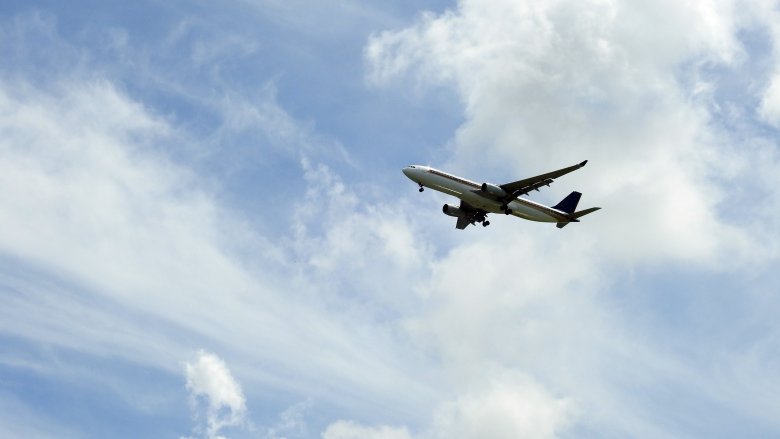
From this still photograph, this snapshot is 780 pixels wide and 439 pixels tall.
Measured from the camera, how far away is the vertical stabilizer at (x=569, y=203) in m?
132

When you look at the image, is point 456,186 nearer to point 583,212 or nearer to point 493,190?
point 493,190

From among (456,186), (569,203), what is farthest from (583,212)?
(456,186)

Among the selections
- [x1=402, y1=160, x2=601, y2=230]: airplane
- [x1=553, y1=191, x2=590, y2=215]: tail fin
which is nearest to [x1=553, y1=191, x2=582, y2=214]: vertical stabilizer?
[x1=553, y1=191, x2=590, y2=215]: tail fin

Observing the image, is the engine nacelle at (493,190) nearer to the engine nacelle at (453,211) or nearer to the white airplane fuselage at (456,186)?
the white airplane fuselage at (456,186)

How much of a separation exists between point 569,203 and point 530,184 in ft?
68.2

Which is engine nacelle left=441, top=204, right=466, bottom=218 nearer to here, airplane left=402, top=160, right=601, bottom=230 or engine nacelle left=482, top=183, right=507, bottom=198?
airplane left=402, top=160, right=601, bottom=230

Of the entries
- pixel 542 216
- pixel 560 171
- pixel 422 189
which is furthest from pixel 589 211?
pixel 422 189

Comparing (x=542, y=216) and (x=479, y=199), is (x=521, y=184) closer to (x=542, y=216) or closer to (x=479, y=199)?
(x=479, y=199)

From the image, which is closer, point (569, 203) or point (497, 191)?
point (497, 191)

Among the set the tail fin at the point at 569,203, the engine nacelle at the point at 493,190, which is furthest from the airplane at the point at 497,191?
the tail fin at the point at 569,203

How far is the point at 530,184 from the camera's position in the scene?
371 ft

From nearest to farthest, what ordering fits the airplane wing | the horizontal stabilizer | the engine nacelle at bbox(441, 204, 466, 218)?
the airplane wing → the horizontal stabilizer → the engine nacelle at bbox(441, 204, 466, 218)

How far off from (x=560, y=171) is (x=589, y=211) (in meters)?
15.2

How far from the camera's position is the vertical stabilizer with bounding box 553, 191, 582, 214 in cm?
13175
